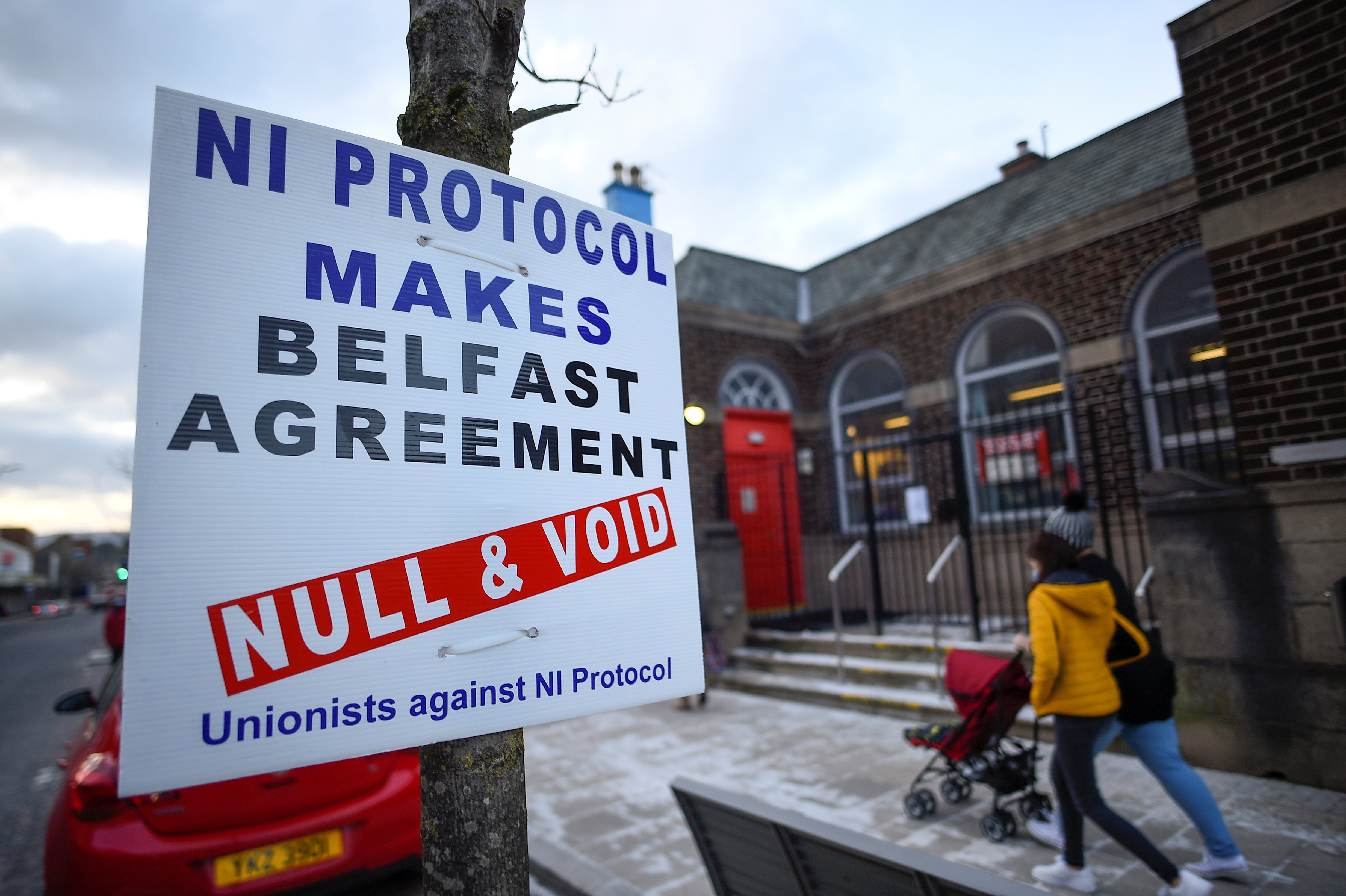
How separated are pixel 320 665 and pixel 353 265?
0.76 meters

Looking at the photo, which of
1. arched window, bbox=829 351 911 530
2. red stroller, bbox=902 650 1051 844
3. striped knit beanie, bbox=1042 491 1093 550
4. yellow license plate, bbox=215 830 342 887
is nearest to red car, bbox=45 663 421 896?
yellow license plate, bbox=215 830 342 887

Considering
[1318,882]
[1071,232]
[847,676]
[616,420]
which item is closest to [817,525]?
[847,676]

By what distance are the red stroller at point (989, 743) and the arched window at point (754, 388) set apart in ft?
23.2

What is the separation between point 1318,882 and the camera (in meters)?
3.30

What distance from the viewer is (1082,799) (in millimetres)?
3371

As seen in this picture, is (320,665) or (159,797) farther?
(159,797)

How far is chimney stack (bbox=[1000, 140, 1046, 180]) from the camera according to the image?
11.1 m

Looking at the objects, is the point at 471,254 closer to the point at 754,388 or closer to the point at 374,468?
the point at 374,468

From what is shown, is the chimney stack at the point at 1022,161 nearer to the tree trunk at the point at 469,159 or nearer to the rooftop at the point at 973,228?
the rooftop at the point at 973,228

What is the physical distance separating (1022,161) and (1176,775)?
10290 millimetres

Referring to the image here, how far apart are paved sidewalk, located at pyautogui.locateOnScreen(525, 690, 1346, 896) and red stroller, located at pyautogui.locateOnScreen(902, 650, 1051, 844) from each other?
0.14 meters

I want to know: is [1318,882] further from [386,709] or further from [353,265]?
[353,265]

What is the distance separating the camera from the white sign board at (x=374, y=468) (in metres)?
1.17

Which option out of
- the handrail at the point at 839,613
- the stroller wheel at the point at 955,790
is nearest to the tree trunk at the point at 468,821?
the stroller wheel at the point at 955,790
